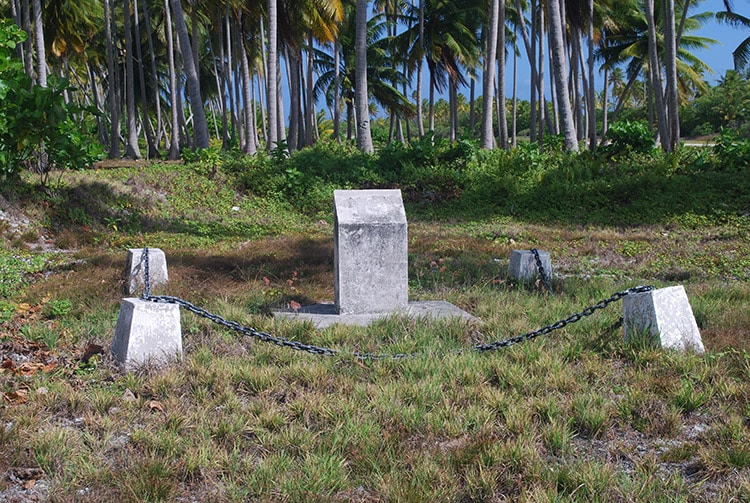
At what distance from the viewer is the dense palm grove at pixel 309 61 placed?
45.6 ft

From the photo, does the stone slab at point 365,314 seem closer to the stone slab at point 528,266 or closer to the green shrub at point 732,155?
the stone slab at point 528,266

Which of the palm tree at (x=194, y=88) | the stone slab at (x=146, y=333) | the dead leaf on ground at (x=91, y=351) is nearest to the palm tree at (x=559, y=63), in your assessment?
the palm tree at (x=194, y=88)

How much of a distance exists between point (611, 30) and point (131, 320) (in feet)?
118

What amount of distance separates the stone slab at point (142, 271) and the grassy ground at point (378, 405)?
0.15 metres

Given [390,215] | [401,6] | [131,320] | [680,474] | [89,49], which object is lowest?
[680,474]

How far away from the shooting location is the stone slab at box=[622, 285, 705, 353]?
197 inches

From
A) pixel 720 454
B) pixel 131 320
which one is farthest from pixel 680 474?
pixel 131 320

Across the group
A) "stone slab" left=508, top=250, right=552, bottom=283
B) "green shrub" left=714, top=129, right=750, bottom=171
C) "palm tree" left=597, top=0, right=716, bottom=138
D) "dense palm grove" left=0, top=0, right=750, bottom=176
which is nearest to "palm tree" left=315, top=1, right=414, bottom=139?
"dense palm grove" left=0, top=0, right=750, bottom=176

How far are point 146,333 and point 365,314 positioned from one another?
232cm

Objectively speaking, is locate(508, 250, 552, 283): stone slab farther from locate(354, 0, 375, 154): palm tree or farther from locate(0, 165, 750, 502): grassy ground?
locate(354, 0, 375, 154): palm tree

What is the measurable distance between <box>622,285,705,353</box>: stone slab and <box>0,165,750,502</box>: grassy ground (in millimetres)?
129

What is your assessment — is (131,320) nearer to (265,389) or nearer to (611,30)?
(265,389)

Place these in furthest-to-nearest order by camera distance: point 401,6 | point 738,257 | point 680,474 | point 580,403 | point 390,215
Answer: point 401,6, point 738,257, point 390,215, point 580,403, point 680,474

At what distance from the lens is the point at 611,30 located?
118 feet
